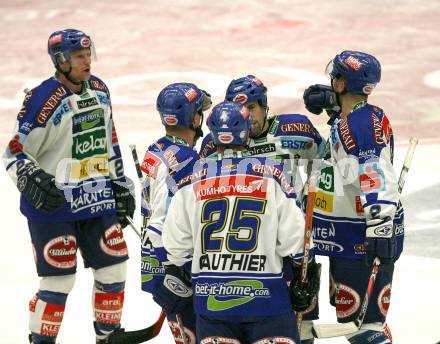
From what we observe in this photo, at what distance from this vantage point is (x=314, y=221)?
6.96 metres

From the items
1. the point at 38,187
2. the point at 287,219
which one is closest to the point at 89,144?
the point at 38,187

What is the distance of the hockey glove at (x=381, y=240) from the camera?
636 cm

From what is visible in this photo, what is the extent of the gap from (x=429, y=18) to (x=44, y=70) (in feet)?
18.0

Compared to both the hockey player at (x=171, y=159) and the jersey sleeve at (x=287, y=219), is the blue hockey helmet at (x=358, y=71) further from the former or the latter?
the jersey sleeve at (x=287, y=219)

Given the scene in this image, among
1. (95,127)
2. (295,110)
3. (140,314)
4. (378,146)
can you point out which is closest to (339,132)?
(378,146)

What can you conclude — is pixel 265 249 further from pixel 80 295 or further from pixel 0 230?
pixel 0 230

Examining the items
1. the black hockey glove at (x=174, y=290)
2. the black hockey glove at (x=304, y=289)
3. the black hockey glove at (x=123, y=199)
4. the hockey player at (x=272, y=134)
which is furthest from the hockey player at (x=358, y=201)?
the black hockey glove at (x=123, y=199)

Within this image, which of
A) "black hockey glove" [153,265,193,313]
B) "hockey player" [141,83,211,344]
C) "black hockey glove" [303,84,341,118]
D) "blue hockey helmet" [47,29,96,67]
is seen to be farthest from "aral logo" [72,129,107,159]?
"black hockey glove" [153,265,193,313]

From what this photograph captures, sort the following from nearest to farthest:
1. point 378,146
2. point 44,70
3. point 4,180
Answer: point 378,146
point 4,180
point 44,70

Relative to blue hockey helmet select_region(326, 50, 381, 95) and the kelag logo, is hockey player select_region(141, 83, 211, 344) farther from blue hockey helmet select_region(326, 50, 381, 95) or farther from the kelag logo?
blue hockey helmet select_region(326, 50, 381, 95)

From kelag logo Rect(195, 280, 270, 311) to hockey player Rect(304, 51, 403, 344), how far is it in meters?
0.93

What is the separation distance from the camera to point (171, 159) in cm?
645

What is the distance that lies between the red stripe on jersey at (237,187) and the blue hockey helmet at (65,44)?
1922 millimetres

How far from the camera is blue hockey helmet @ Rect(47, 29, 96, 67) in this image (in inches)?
284
